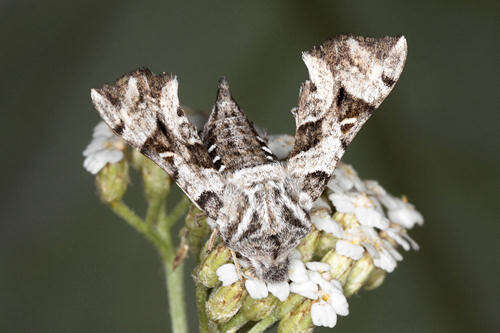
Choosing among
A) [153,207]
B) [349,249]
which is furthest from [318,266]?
[153,207]

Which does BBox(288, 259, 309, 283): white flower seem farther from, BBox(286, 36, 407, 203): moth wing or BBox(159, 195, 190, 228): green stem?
BBox(159, 195, 190, 228): green stem

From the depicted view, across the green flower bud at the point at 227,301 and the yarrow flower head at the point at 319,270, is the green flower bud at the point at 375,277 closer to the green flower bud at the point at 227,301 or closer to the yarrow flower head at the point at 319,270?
the yarrow flower head at the point at 319,270

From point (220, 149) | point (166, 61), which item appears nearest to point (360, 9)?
point (166, 61)

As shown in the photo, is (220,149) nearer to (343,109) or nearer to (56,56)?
(343,109)

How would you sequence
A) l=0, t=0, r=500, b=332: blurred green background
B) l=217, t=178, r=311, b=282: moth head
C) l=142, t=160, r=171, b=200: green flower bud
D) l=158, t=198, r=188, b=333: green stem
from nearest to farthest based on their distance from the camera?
1. l=217, t=178, r=311, b=282: moth head
2. l=158, t=198, r=188, b=333: green stem
3. l=142, t=160, r=171, b=200: green flower bud
4. l=0, t=0, r=500, b=332: blurred green background

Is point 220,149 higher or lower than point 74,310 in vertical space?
higher

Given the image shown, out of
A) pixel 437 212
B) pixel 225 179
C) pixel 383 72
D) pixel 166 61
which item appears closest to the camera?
pixel 225 179

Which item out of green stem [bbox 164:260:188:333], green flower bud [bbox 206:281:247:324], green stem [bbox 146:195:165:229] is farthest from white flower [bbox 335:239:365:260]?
green stem [bbox 146:195:165:229]
